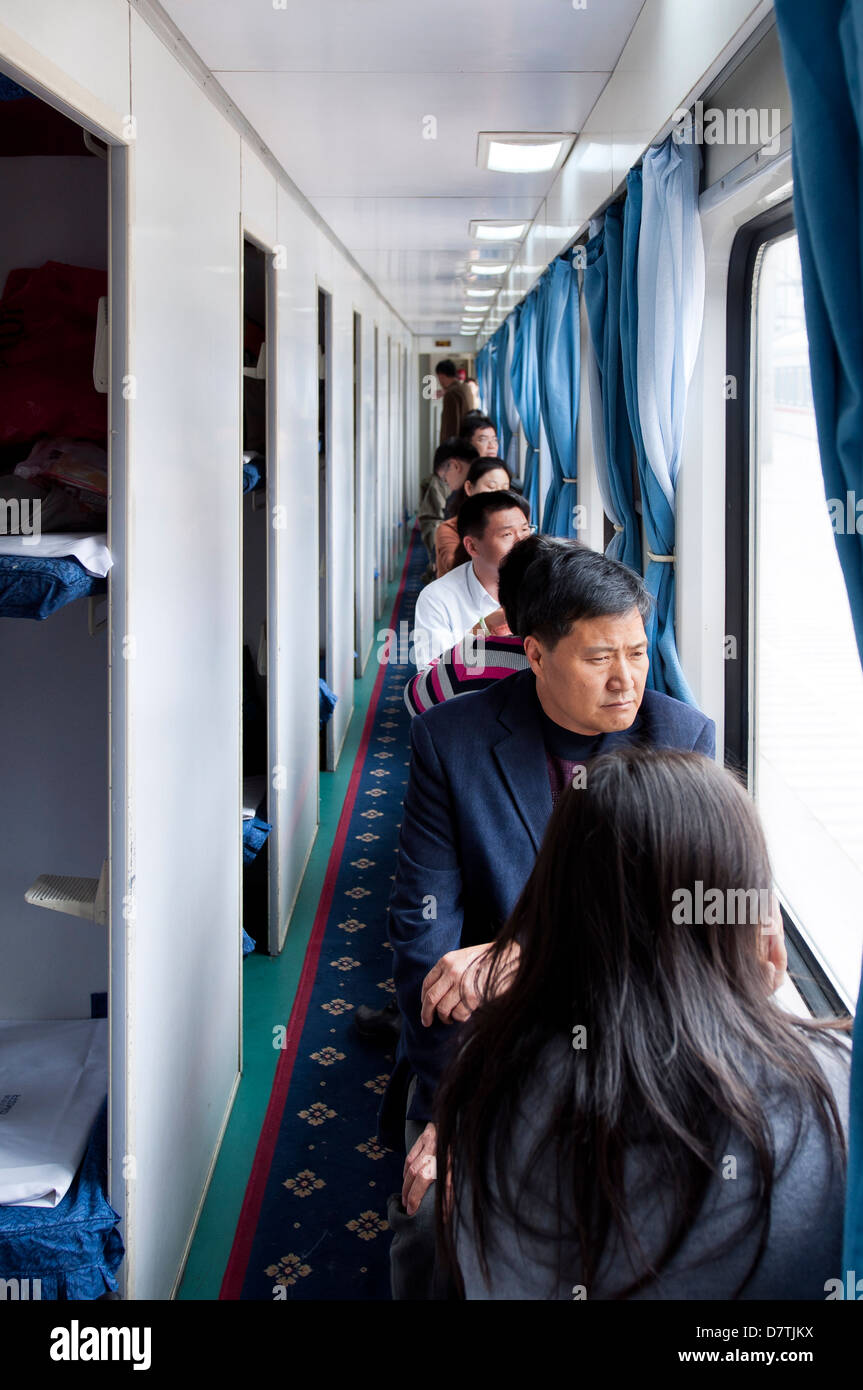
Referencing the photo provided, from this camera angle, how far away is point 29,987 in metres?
2.98

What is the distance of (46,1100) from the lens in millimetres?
2463

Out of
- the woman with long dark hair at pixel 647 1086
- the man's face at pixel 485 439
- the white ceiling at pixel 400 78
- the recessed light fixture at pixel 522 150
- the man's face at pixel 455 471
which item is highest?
the recessed light fixture at pixel 522 150

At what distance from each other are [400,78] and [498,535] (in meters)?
1.42

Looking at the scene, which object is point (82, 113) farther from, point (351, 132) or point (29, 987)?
point (351, 132)

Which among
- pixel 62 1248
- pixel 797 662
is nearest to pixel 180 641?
pixel 62 1248

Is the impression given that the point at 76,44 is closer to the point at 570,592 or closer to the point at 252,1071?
the point at 570,592

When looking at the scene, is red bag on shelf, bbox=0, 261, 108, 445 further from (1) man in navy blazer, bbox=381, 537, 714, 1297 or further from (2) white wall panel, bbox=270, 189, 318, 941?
(2) white wall panel, bbox=270, 189, 318, 941

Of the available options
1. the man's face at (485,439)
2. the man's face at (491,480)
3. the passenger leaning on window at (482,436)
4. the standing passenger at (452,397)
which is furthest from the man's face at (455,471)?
the standing passenger at (452,397)

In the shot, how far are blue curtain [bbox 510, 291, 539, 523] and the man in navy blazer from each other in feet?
17.4

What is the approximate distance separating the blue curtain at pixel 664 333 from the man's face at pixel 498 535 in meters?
0.70

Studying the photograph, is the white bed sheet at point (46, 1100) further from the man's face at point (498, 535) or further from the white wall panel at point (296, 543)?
the man's face at point (498, 535)

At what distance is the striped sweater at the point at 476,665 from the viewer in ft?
8.90

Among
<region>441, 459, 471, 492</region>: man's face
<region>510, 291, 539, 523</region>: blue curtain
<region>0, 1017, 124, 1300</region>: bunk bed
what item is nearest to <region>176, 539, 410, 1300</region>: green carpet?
<region>0, 1017, 124, 1300</region>: bunk bed

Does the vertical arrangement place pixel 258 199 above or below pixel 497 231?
below
